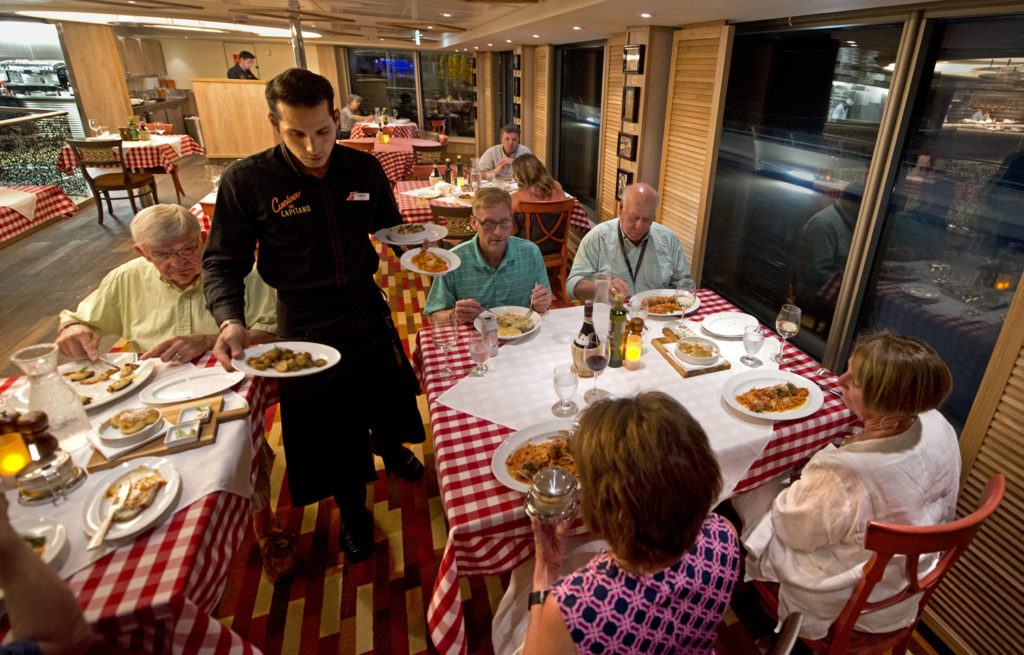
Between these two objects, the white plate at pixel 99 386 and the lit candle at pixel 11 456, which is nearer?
the lit candle at pixel 11 456

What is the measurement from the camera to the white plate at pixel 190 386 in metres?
1.76

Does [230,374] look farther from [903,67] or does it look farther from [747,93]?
[747,93]

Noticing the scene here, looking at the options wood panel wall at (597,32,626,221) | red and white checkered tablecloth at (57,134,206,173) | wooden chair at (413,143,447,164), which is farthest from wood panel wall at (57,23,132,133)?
wood panel wall at (597,32,626,221)

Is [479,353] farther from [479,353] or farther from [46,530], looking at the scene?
[46,530]

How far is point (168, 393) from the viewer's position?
1.79 metres

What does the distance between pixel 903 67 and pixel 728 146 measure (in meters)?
1.64

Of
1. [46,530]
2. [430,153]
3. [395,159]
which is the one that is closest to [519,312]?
[46,530]

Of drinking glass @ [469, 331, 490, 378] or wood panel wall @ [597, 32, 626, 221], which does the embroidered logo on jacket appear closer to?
drinking glass @ [469, 331, 490, 378]

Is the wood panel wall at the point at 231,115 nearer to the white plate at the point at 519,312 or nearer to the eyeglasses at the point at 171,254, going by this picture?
the eyeglasses at the point at 171,254

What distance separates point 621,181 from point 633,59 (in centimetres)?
109

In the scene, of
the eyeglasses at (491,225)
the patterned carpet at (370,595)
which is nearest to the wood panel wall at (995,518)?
the patterned carpet at (370,595)

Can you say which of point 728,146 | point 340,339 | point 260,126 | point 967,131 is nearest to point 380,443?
point 340,339

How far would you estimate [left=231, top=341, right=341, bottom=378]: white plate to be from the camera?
161cm

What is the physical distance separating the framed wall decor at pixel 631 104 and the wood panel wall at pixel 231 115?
26.2 ft
